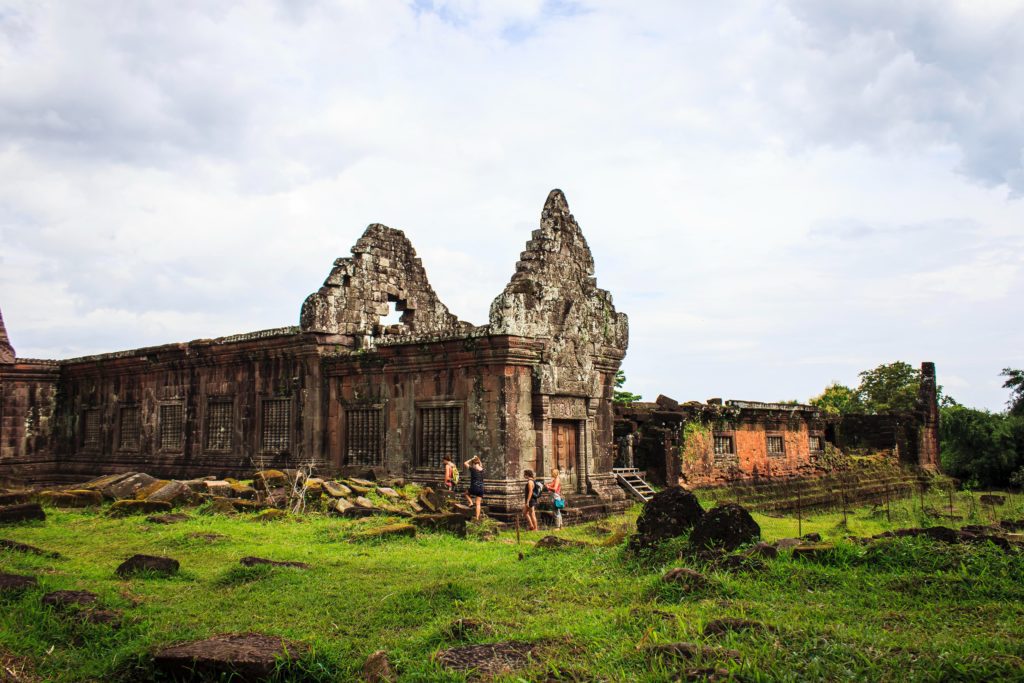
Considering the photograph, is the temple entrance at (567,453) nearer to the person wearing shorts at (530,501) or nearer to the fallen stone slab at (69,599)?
the person wearing shorts at (530,501)

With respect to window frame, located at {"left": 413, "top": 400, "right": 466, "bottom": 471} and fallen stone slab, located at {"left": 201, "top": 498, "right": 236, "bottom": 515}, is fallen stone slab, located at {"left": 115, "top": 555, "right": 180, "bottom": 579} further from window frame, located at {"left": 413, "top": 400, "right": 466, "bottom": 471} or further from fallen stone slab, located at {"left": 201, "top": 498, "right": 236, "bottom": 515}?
window frame, located at {"left": 413, "top": 400, "right": 466, "bottom": 471}

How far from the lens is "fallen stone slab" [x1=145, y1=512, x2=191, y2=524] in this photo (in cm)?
1200

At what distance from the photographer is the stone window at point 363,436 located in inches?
631

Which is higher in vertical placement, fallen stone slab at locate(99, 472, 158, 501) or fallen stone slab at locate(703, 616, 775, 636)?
fallen stone slab at locate(99, 472, 158, 501)

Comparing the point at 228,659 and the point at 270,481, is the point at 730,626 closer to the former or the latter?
the point at 228,659

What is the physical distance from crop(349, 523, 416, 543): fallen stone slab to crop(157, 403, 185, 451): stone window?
11106mm

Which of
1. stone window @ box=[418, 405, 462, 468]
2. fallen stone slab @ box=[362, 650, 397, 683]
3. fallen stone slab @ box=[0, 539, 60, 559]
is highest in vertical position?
stone window @ box=[418, 405, 462, 468]

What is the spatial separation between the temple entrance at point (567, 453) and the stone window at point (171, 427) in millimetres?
10816

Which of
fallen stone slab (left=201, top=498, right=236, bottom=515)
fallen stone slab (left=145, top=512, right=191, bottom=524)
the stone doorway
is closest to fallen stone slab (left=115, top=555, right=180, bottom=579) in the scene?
fallen stone slab (left=145, top=512, right=191, bottom=524)

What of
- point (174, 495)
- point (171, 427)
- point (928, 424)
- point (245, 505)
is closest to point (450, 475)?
point (245, 505)

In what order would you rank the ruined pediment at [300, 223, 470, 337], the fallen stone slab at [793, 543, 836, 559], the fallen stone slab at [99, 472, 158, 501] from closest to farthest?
the fallen stone slab at [793, 543, 836, 559] < the fallen stone slab at [99, 472, 158, 501] < the ruined pediment at [300, 223, 470, 337]

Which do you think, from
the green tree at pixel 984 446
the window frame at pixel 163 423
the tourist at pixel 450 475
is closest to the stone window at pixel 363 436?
the tourist at pixel 450 475

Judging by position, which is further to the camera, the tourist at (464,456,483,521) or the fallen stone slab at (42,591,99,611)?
the tourist at (464,456,483,521)

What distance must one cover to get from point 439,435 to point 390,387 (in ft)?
5.39
